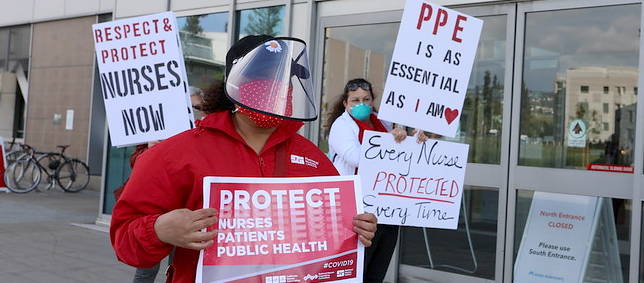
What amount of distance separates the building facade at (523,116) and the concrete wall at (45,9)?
5.42 meters

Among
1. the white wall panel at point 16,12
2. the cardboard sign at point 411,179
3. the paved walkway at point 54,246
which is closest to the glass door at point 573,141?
the cardboard sign at point 411,179

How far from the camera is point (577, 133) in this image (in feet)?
18.8

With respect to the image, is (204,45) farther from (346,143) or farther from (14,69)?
(14,69)

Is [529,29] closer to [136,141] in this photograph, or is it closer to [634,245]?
[634,245]

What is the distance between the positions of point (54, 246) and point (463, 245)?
4.47 m

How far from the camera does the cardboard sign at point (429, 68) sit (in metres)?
4.41

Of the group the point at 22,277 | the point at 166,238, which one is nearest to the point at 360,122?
the point at 166,238

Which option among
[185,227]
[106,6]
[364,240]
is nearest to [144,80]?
[364,240]

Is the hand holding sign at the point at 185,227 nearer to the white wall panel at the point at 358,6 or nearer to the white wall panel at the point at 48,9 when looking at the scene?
the white wall panel at the point at 358,6

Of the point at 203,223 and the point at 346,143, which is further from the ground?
the point at 346,143

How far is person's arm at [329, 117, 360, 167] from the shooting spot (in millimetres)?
4422

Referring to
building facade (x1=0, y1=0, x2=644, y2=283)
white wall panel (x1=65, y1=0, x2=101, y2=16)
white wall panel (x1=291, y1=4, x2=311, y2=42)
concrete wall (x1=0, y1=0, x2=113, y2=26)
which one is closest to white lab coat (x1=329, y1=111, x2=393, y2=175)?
building facade (x1=0, y1=0, x2=644, y2=283)

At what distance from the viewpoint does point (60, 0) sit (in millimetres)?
13297

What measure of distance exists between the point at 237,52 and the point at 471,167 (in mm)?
4283
